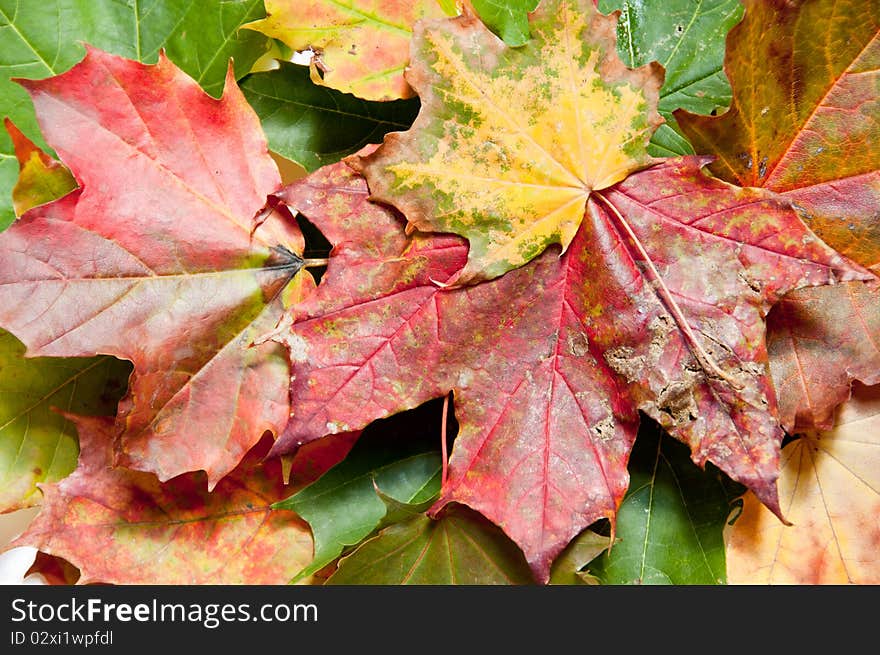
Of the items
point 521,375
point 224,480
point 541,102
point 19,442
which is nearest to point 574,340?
point 521,375

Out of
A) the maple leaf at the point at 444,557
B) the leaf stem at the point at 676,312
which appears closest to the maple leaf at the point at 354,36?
the leaf stem at the point at 676,312

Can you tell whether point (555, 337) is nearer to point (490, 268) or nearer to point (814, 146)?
point (490, 268)

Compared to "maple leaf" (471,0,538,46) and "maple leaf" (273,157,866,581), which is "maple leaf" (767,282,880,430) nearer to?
"maple leaf" (273,157,866,581)

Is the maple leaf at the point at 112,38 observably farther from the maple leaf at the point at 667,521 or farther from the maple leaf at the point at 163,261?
the maple leaf at the point at 667,521

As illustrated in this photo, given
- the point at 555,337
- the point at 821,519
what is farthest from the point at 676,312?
the point at 821,519

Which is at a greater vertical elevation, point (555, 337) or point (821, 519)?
point (555, 337)

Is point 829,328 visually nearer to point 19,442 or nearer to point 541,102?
point 541,102
